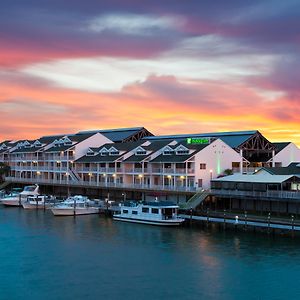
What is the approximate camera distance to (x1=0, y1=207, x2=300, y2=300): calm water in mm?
36750

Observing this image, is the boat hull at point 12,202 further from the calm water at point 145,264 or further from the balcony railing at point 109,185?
the calm water at point 145,264

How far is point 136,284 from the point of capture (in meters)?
38.2

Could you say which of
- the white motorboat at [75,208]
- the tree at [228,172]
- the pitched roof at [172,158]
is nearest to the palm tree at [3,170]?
the white motorboat at [75,208]

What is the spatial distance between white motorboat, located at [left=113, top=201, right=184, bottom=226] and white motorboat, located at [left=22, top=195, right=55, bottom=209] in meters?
21.0

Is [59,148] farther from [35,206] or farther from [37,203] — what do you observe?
[35,206]

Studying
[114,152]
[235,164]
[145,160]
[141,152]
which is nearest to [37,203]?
[114,152]

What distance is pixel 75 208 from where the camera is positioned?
7512 cm

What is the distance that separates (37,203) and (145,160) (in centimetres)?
1815

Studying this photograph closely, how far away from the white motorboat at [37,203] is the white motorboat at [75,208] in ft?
29.8

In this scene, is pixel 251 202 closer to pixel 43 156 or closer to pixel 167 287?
pixel 167 287

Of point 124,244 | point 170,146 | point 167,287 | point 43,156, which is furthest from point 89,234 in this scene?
point 43,156

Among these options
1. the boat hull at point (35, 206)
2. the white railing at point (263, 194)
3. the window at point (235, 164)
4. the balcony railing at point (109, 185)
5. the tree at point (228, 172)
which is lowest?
the boat hull at point (35, 206)

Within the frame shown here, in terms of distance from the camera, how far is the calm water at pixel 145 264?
3675 centimetres

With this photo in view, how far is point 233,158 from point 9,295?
A: 51.9m
